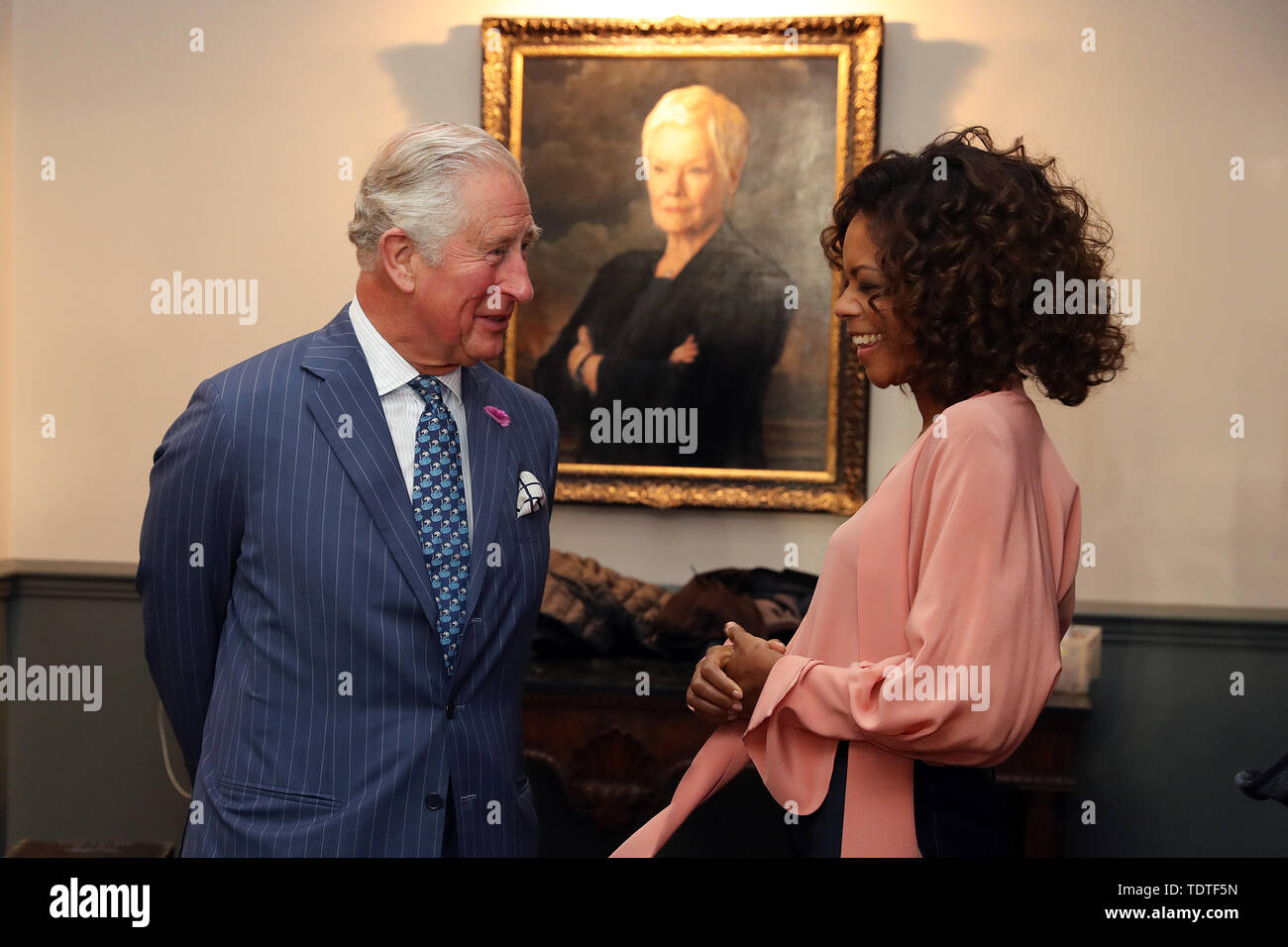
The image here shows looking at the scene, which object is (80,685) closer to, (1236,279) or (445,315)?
(445,315)

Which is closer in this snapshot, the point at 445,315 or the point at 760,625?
the point at 445,315

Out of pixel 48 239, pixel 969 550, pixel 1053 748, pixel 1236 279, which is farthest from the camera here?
pixel 48 239

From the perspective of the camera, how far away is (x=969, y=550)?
1.93 metres

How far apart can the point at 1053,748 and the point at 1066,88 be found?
2278mm

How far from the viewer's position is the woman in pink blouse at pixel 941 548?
193cm

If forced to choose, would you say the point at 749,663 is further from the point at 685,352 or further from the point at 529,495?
the point at 685,352

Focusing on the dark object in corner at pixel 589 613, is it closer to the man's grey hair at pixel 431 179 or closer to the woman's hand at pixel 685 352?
the woman's hand at pixel 685 352

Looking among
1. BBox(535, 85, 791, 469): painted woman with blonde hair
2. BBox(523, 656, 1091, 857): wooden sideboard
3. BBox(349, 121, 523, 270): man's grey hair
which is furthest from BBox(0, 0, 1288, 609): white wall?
BBox(349, 121, 523, 270): man's grey hair

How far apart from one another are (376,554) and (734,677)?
643mm

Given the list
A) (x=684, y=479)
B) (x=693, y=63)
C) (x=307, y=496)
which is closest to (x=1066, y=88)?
(x=693, y=63)

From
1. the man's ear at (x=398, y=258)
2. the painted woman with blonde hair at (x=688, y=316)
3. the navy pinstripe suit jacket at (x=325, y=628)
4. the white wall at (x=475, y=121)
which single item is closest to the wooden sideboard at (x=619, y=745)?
the white wall at (x=475, y=121)

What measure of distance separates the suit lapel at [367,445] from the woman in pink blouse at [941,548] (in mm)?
556

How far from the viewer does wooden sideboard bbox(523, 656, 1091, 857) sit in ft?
13.3

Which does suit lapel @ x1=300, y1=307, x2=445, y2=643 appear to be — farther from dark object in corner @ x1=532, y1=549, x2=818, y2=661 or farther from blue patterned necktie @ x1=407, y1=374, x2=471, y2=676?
dark object in corner @ x1=532, y1=549, x2=818, y2=661
